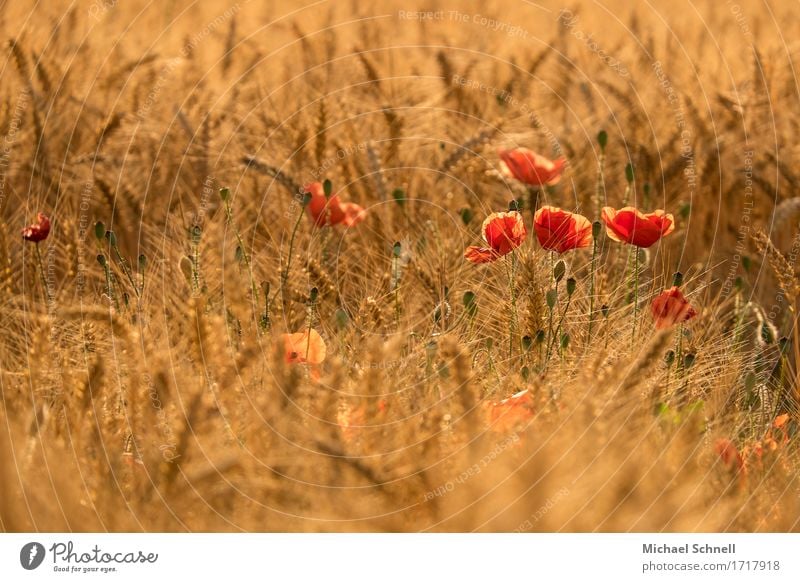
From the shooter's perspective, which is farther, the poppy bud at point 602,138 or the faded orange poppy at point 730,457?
the poppy bud at point 602,138

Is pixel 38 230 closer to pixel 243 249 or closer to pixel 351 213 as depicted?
pixel 243 249

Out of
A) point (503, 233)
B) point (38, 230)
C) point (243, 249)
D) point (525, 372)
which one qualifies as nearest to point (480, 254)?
point (503, 233)

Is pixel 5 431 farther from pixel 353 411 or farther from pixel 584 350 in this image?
pixel 584 350

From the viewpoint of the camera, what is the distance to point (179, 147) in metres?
1.67

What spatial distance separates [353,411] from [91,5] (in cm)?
90

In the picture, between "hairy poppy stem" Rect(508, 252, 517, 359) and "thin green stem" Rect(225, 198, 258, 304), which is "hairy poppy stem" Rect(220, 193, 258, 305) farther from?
"hairy poppy stem" Rect(508, 252, 517, 359)

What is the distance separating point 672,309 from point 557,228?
0.61ft

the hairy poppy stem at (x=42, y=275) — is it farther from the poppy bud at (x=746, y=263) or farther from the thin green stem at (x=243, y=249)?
the poppy bud at (x=746, y=263)

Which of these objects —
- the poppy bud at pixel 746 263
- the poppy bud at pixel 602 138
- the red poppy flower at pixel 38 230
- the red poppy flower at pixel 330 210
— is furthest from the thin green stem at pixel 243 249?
the poppy bud at pixel 746 263

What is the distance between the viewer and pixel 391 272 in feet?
4.82

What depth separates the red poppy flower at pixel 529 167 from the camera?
1582 millimetres

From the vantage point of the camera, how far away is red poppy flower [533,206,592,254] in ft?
4.55

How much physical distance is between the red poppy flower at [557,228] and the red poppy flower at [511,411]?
27 cm
